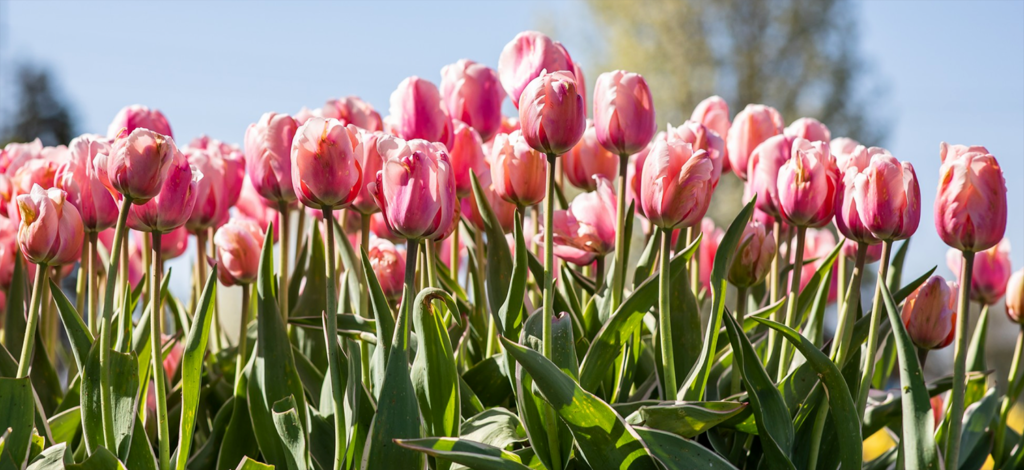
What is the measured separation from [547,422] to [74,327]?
0.45m

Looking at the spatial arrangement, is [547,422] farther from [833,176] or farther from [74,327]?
[74,327]

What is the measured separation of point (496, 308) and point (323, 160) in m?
0.24

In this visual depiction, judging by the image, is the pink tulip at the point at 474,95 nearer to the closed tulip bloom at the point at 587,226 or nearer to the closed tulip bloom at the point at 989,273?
the closed tulip bloom at the point at 587,226

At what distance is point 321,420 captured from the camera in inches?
28.1

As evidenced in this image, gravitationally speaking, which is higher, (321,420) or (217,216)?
(217,216)

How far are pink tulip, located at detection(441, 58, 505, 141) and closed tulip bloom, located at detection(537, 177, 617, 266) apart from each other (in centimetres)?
16

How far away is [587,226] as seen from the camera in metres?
0.83

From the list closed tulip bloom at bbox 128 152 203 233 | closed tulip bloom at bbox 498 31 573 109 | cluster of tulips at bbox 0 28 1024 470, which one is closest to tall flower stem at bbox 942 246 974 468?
cluster of tulips at bbox 0 28 1024 470

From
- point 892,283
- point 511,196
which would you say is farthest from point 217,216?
point 892,283

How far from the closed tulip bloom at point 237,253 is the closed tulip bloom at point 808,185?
55 cm

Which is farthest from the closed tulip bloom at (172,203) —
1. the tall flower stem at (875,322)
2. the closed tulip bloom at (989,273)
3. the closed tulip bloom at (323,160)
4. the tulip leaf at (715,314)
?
the closed tulip bloom at (989,273)

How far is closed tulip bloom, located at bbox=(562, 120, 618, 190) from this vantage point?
95 cm

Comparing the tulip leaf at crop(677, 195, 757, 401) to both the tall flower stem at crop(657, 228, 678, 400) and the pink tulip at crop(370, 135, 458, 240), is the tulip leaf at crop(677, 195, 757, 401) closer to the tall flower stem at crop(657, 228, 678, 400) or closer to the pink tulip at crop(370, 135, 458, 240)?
the tall flower stem at crop(657, 228, 678, 400)

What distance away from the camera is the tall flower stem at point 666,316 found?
2.13 ft
